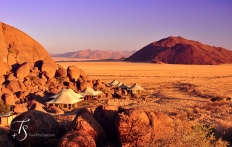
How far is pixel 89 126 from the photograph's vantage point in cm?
852

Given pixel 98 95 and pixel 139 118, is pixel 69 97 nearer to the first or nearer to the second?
pixel 98 95

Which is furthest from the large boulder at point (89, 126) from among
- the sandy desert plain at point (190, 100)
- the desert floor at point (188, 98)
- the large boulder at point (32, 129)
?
the desert floor at point (188, 98)

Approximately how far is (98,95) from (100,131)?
21350 mm

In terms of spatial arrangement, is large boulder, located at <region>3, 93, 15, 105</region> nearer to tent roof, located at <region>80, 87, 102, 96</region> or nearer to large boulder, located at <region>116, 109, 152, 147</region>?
tent roof, located at <region>80, 87, 102, 96</region>

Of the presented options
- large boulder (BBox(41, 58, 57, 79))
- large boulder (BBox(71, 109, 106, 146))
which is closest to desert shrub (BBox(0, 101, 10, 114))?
large boulder (BBox(41, 58, 57, 79))

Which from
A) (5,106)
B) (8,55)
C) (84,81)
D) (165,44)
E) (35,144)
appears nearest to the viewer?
(35,144)

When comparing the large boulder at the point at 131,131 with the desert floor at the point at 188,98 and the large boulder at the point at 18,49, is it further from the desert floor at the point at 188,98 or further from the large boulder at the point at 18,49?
the large boulder at the point at 18,49

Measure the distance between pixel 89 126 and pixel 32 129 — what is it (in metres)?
1.79

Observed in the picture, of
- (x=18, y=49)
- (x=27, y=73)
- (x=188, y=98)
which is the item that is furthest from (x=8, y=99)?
(x=188, y=98)

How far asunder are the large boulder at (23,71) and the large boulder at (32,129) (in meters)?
20.1

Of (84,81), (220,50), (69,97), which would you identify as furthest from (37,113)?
(220,50)

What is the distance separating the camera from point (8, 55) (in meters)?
29.7

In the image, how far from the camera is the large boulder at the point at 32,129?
857cm

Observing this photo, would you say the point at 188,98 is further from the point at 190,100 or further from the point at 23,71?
the point at 23,71
